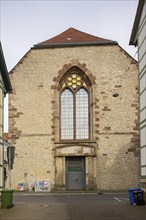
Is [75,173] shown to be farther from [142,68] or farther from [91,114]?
[142,68]

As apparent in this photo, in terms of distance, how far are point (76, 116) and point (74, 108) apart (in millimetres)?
673

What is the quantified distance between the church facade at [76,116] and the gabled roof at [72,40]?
0.12 m

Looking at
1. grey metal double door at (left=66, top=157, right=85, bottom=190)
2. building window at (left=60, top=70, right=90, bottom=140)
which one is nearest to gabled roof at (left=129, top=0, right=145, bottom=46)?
building window at (left=60, top=70, right=90, bottom=140)

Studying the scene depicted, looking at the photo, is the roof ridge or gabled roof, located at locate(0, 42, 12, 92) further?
the roof ridge

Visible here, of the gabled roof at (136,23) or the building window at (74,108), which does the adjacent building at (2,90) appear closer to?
the gabled roof at (136,23)

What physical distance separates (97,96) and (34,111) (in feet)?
17.2

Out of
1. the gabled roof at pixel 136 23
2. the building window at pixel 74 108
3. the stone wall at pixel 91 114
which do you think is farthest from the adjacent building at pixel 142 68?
the building window at pixel 74 108

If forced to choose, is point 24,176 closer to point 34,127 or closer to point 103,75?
point 34,127

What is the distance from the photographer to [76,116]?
38906mm

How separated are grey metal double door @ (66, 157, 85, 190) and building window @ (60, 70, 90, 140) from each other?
1853 mm

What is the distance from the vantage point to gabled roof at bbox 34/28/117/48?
39.4 metres

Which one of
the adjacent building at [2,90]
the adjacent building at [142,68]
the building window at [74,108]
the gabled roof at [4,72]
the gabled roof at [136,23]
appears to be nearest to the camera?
the adjacent building at [142,68]

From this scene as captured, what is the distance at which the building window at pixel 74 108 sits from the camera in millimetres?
38812

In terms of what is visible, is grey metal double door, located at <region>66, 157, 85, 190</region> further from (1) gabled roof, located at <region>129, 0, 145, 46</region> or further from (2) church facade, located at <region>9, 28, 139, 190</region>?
(1) gabled roof, located at <region>129, 0, 145, 46</region>
